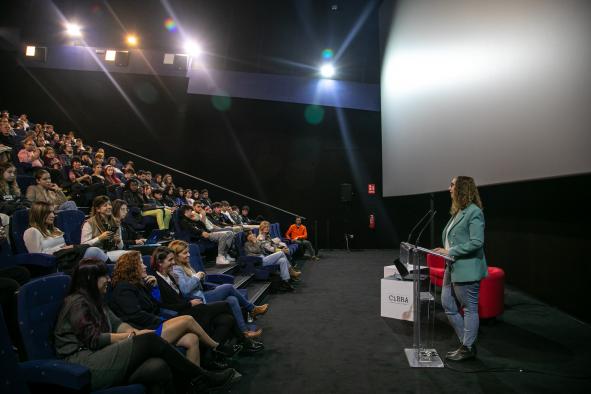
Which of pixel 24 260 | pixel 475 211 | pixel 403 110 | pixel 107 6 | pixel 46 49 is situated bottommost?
pixel 24 260

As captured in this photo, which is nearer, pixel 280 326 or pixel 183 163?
pixel 280 326

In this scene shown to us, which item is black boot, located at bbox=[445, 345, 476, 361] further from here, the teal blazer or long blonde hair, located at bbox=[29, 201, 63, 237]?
long blonde hair, located at bbox=[29, 201, 63, 237]

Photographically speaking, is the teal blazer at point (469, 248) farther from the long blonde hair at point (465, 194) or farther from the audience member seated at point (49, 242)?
the audience member seated at point (49, 242)

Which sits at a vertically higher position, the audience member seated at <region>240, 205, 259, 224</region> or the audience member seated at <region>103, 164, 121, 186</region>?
the audience member seated at <region>103, 164, 121, 186</region>

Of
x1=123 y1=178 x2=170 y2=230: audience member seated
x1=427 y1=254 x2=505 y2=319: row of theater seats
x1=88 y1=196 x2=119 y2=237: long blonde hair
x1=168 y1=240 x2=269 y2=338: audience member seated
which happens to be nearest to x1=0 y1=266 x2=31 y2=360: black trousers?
x1=168 y1=240 x2=269 y2=338: audience member seated

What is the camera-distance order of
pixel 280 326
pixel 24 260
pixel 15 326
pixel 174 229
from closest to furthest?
pixel 15 326 → pixel 24 260 → pixel 280 326 → pixel 174 229

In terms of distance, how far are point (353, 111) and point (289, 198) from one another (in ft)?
9.48

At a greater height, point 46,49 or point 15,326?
point 46,49

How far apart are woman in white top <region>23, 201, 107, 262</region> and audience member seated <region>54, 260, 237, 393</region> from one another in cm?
132

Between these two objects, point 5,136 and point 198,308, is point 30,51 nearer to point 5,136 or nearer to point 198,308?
point 5,136

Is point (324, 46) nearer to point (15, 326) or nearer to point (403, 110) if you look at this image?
point (403, 110)

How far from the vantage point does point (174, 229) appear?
589 cm

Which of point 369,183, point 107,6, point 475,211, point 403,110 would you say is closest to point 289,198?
point 369,183

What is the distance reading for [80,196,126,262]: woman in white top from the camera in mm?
3529
